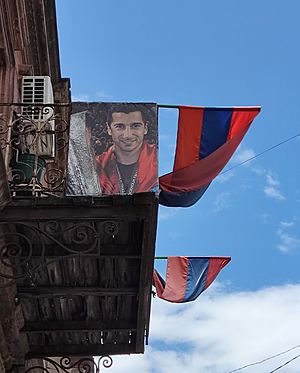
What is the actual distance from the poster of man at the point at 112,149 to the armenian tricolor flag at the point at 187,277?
109 inches

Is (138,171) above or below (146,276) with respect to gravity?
above


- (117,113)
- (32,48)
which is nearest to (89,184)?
(117,113)

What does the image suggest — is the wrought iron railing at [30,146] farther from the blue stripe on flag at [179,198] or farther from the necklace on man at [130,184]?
the blue stripe on flag at [179,198]

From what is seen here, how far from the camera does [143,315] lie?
26.8 ft

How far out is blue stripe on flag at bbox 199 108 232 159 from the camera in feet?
23.9

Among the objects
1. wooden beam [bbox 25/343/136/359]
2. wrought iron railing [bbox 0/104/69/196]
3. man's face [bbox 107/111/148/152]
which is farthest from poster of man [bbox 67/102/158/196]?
wooden beam [bbox 25/343/136/359]

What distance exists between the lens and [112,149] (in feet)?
22.4

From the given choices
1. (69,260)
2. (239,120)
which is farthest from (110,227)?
(239,120)

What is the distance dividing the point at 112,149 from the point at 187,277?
120 inches

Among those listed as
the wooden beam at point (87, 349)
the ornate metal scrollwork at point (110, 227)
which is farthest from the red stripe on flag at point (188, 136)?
the wooden beam at point (87, 349)

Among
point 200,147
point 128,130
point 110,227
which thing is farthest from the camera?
point 200,147

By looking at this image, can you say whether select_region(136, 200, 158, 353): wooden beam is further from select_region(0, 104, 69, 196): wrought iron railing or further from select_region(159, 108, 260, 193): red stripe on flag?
select_region(0, 104, 69, 196): wrought iron railing

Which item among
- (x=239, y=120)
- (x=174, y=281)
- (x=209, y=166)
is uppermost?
(x=239, y=120)

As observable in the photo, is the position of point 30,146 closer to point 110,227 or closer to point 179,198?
point 179,198
